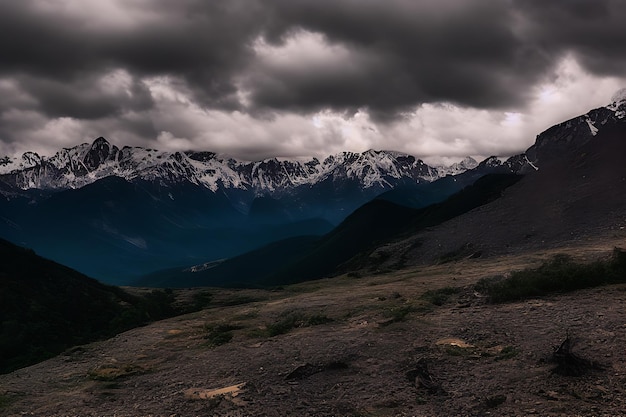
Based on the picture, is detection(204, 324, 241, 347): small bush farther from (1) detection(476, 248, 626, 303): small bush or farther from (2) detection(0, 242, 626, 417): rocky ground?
(1) detection(476, 248, 626, 303): small bush

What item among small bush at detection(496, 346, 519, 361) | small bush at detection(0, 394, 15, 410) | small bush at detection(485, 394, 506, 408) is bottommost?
small bush at detection(485, 394, 506, 408)

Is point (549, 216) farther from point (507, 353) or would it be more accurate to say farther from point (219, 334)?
point (507, 353)

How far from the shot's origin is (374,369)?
1134 inches

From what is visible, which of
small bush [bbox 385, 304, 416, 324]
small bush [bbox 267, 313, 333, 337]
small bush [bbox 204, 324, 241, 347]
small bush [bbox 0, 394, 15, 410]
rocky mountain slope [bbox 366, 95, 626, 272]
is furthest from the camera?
rocky mountain slope [bbox 366, 95, 626, 272]

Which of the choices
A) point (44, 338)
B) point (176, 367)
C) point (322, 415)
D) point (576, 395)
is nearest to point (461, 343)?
point (576, 395)

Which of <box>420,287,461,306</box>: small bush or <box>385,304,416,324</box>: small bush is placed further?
<box>420,287,461,306</box>: small bush

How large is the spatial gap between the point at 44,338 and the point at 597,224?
367 ft

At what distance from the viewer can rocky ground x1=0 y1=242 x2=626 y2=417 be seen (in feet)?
73.0

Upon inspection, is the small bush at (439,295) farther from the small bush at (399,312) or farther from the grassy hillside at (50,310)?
the grassy hillside at (50,310)

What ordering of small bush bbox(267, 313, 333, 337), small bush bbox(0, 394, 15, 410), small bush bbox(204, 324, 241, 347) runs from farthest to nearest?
small bush bbox(267, 313, 333, 337) → small bush bbox(204, 324, 241, 347) → small bush bbox(0, 394, 15, 410)

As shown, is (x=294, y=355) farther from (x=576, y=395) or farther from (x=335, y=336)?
(x=576, y=395)

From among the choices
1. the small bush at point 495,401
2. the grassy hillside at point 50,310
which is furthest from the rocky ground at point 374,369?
the grassy hillside at point 50,310

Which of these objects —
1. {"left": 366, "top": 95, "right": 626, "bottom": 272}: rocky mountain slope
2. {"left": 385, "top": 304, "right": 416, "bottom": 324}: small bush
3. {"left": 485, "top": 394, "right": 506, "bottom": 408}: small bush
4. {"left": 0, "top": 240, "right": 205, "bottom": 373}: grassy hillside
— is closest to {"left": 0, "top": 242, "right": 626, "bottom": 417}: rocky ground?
{"left": 485, "top": 394, "right": 506, "bottom": 408}: small bush

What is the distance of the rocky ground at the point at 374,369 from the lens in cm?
2227
